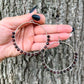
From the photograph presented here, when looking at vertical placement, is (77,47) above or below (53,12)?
below

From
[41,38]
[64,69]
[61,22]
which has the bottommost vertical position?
[64,69]

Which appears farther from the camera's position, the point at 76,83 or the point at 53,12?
the point at 76,83

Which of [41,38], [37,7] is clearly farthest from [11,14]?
[41,38]

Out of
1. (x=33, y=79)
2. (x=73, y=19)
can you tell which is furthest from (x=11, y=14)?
(x=33, y=79)

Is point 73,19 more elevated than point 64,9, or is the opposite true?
point 64,9

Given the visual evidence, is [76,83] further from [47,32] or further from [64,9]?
[64,9]

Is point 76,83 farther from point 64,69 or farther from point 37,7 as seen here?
point 37,7
